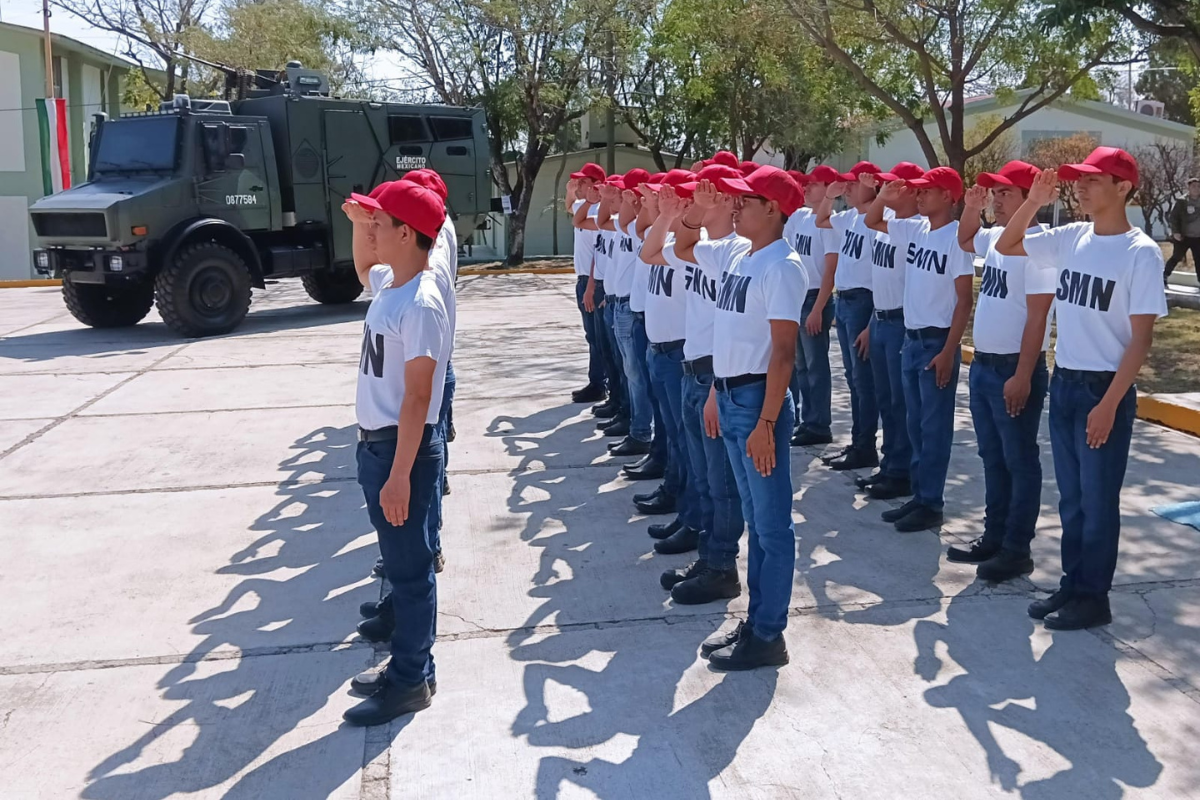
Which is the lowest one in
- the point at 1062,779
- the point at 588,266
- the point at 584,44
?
the point at 1062,779

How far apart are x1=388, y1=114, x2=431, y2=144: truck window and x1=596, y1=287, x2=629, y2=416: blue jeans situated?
294 inches

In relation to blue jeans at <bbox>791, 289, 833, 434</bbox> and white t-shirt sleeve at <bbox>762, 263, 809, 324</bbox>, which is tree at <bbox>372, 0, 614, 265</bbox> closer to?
blue jeans at <bbox>791, 289, 833, 434</bbox>

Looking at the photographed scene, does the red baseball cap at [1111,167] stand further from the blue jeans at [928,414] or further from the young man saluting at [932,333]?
the blue jeans at [928,414]

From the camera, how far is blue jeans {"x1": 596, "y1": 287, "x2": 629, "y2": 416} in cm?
810

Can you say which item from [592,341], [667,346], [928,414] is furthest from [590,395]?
[928,414]

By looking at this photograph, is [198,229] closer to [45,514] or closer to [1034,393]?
[45,514]

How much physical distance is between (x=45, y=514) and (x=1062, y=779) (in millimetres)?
5206

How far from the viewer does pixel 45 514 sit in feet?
20.5

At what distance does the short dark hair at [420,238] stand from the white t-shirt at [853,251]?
361 cm

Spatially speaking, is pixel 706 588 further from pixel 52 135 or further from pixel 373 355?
pixel 52 135

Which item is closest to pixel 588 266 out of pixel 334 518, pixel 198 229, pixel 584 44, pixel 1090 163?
pixel 334 518

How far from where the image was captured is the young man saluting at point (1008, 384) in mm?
4867

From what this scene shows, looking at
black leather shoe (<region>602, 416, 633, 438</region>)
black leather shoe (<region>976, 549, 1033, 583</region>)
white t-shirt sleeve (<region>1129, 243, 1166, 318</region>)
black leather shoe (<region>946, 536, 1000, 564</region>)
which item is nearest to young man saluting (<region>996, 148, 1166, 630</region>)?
white t-shirt sleeve (<region>1129, 243, 1166, 318</region>)

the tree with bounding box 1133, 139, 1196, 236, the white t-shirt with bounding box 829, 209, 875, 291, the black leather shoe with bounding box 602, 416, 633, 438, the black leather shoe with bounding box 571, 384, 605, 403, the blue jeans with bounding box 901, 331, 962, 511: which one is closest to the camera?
the blue jeans with bounding box 901, 331, 962, 511
